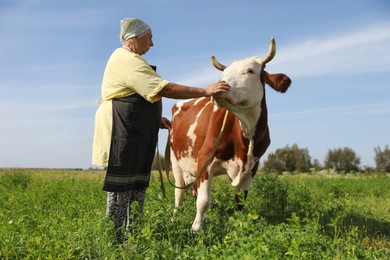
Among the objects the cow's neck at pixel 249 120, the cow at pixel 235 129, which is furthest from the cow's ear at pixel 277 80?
the cow's neck at pixel 249 120

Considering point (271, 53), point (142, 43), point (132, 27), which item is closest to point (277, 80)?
point (271, 53)

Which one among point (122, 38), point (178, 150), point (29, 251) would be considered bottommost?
point (29, 251)

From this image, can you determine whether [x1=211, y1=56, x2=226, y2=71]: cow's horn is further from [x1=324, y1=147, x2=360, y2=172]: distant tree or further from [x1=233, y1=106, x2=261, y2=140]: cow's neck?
[x1=324, y1=147, x2=360, y2=172]: distant tree

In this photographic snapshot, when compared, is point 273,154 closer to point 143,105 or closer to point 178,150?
point 178,150

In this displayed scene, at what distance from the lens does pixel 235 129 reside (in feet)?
19.5

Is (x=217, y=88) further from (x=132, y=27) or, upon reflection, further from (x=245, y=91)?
(x=132, y=27)

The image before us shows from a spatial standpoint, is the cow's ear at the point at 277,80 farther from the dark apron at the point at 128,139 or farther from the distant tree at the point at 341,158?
the distant tree at the point at 341,158

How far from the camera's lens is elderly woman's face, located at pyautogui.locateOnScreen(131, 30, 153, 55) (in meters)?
4.88

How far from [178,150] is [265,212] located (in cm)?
181

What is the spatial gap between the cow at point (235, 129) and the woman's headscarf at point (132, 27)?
→ 1.05m

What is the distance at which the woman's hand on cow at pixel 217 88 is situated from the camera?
4805 millimetres

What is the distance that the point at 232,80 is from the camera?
16.8 ft

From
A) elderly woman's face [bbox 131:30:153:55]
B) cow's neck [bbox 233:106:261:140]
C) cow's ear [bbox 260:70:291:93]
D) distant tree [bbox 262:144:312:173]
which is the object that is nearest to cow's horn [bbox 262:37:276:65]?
cow's ear [bbox 260:70:291:93]

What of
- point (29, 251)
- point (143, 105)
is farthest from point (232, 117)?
point (29, 251)
